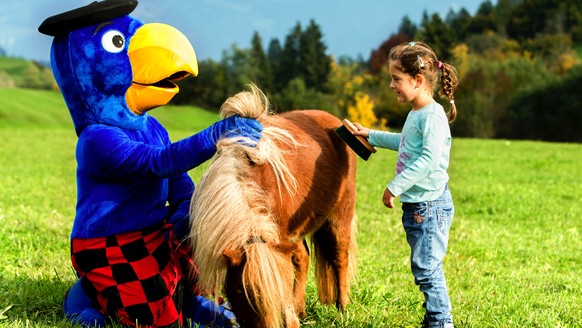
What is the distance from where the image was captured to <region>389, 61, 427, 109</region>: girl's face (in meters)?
3.03

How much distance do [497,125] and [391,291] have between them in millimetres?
44409

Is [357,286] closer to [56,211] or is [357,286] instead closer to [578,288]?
[578,288]

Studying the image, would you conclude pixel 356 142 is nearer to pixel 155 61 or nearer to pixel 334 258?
pixel 334 258

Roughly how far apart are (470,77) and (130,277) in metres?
51.4

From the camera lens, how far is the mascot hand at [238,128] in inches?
115

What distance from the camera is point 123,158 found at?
2.93 metres

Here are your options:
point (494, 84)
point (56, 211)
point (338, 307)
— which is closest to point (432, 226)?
point (338, 307)

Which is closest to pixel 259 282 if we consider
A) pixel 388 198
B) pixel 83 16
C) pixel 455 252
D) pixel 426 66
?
pixel 388 198

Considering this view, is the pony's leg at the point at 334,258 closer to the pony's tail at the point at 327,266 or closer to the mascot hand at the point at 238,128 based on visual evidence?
the pony's tail at the point at 327,266

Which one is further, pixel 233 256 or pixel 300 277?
pixel 300 277

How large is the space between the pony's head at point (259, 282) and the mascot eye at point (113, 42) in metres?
1.37

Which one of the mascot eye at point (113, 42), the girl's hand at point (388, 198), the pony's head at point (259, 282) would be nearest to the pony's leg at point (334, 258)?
the girl's hand at point (388, 198)

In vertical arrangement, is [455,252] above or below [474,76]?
below

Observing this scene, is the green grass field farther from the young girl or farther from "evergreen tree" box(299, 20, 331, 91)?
"evergreen tree" box(299, 20, 331, 91)
